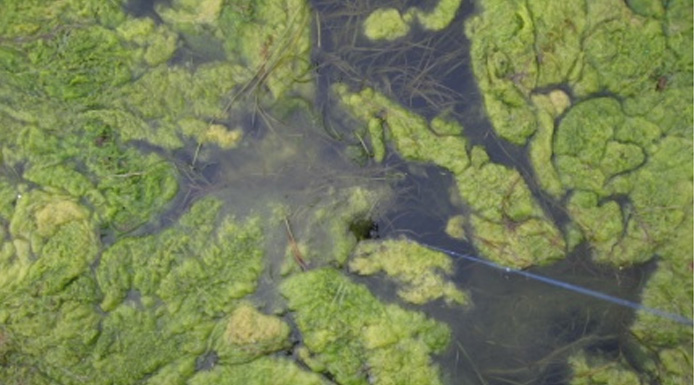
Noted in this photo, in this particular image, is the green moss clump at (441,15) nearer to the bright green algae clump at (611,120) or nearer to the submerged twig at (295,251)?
the bright green algae clump at (611,120)

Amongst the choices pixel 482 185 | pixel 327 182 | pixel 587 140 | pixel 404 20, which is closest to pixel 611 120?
pixel 587 140

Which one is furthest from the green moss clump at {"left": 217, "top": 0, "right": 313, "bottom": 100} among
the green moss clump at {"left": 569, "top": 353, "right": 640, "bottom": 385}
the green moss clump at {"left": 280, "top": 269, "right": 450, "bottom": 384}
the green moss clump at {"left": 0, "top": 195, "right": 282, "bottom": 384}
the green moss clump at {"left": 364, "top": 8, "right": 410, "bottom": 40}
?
the green moss clump at {"left": 569, "top": 353, "right": 640, "bottom": 385}

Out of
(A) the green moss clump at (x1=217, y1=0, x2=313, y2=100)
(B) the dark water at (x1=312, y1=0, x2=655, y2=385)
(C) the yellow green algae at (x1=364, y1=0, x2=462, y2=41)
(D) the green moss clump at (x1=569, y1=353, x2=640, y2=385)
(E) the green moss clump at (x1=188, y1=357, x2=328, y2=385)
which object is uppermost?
(C) the yellow green algae at (x1=364, y1=0, x2=462, y2=41)

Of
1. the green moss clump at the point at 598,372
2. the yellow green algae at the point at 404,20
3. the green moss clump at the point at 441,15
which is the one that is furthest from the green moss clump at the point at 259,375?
the green moss clump at the point at 441,15

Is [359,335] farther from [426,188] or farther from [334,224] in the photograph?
[426,188]

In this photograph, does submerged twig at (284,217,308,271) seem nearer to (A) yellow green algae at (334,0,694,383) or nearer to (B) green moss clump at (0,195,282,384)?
(B) green moss clump at (0,195,282,384)

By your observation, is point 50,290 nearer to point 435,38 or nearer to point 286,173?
point 286,173
